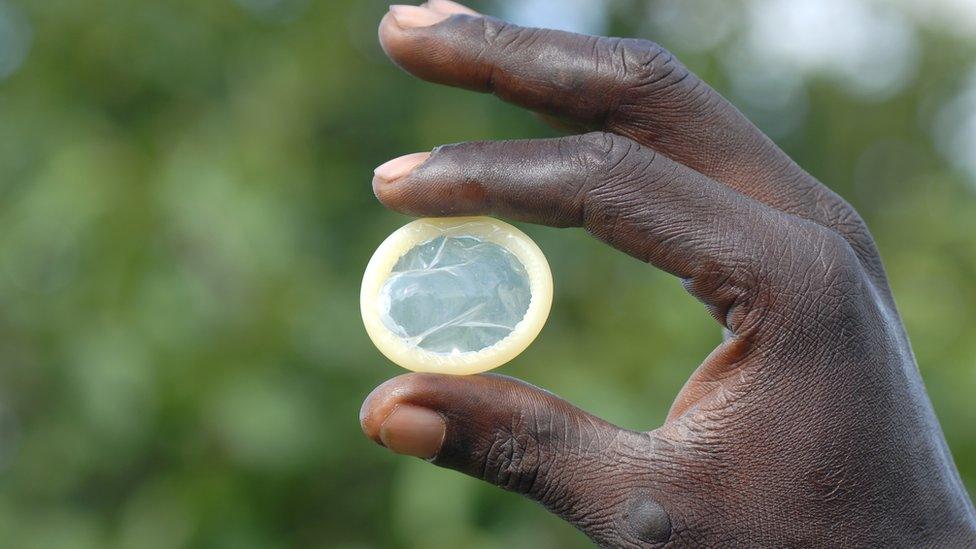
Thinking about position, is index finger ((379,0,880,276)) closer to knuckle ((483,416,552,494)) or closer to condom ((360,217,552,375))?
condom ((360,217,552,375))

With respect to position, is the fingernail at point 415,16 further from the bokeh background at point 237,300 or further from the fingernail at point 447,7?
the bokeh background at point 237,300

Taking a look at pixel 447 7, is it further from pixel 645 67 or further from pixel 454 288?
pixel 454 288

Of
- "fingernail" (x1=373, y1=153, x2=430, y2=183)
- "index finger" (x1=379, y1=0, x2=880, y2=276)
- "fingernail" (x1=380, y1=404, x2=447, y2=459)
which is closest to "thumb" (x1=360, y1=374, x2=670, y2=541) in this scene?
"fingernail" (x1=380, y1=404, x2=447, y2=459)

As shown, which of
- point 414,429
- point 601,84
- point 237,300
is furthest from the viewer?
point 237,300

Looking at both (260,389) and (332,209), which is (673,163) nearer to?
(260,389)

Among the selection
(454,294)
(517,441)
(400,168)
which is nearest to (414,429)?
(517,441)

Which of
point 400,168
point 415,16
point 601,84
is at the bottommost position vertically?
point 400,168
